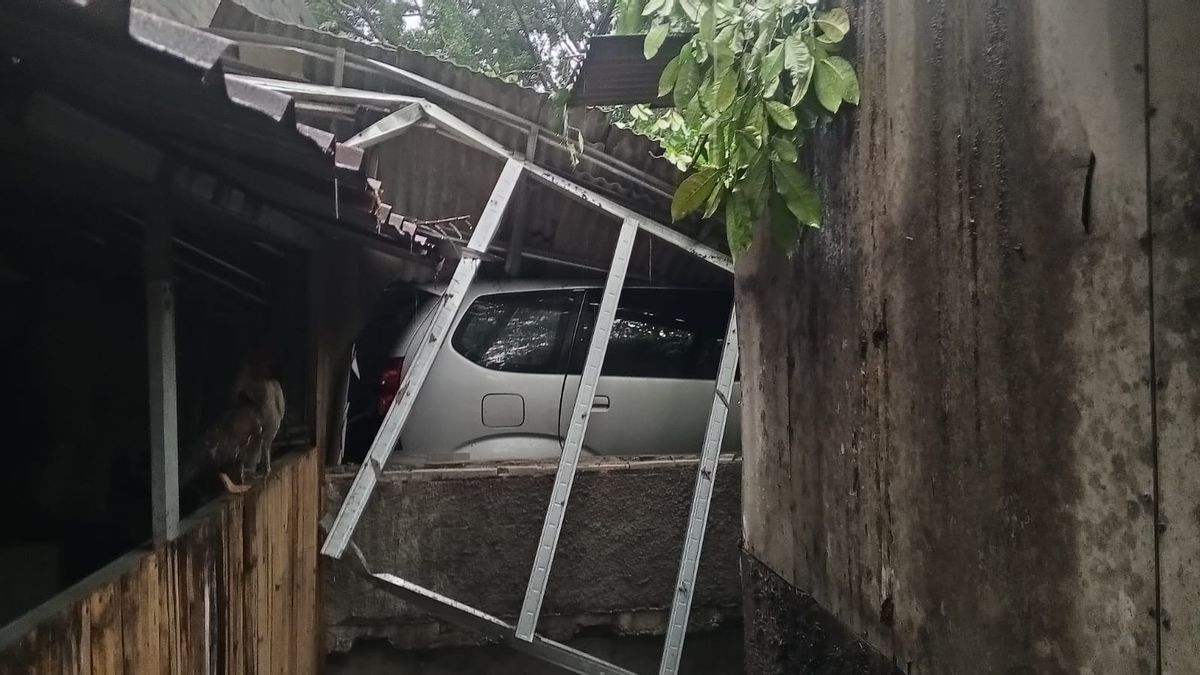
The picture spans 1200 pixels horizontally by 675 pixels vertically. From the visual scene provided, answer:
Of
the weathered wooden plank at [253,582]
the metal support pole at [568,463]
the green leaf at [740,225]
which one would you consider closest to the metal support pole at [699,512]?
the metal support pole at [568,463]

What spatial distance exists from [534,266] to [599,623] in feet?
7.74

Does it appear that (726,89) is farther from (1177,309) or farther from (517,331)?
Answer: (517,331)

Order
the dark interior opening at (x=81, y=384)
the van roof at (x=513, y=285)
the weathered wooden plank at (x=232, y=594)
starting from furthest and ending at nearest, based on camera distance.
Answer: the van roof at (x=513, y=285), the dark interior opening at (x=81, y=384), the weathered wooden plank at (x=232, y=594)

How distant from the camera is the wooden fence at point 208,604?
5.80 feet

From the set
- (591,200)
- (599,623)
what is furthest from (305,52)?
(599,623)

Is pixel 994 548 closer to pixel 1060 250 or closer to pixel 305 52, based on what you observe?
pixel 1060 250

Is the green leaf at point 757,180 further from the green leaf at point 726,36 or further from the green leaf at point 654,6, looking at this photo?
the green leaf at point 654,6

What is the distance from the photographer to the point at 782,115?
228 cm

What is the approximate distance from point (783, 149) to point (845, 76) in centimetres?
27

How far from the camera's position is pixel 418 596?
12.1 feet

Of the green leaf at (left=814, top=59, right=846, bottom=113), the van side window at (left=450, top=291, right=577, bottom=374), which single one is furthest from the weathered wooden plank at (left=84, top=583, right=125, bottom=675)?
the van side window at (left=450, top=291, right=577, bottom=374)

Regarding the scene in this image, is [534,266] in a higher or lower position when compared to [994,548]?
higher

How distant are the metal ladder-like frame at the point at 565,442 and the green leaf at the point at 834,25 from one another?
212cm

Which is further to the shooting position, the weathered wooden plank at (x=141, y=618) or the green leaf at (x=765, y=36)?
the green leaf at (x=765, y=36)
